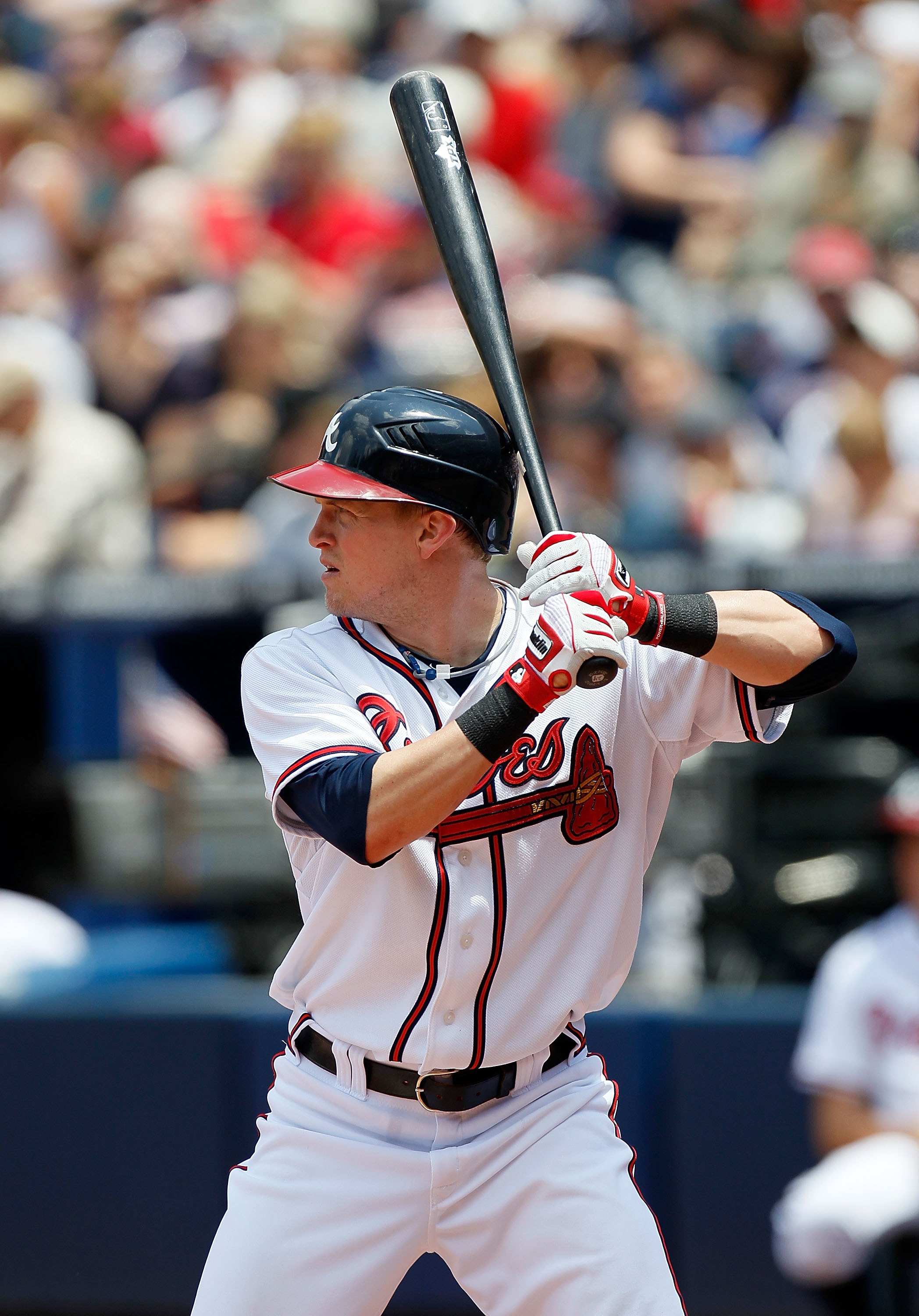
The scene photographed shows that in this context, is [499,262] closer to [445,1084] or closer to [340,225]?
[340,225]

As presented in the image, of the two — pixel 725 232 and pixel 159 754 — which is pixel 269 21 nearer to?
pixel 725 232

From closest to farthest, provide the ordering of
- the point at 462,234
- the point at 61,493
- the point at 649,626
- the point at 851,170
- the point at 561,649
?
the point at 561,649
the point at 649,626
the point at 462,234
the point at 61,493
the point at 851,170

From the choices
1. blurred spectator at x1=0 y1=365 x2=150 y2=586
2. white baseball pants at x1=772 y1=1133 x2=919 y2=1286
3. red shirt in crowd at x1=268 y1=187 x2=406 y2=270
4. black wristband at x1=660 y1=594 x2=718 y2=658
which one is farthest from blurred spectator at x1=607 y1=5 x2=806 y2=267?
black wristband at x1=660 y1=594 x2=718 y2=658

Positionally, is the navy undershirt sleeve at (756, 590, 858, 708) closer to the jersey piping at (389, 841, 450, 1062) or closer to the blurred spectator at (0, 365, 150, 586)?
the jersey piping at (389, 841, 450, 1062)

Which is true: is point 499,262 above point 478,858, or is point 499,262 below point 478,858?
above

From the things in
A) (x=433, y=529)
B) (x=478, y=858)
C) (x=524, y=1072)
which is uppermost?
(x=433, y=529)

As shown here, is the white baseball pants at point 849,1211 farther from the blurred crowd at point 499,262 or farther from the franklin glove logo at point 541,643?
the franklin glove logo at point 541,643

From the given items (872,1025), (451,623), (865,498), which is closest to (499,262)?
(865,498)
